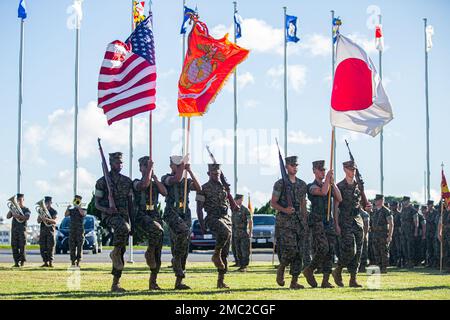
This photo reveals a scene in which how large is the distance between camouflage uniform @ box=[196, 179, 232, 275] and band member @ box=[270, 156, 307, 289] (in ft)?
2.83

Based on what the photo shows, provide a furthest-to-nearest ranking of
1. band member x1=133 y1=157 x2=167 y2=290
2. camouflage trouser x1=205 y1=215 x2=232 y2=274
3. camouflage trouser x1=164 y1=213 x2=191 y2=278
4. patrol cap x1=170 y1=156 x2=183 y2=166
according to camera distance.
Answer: camouflage trouser x1=205 y1=215 x2=232 y2=274 → patrol cap x1=170 y1=156 x2=183 y2=166 → camouflage trouser x1=164 y1=213 x2=191 y2=278 → band member x1=133 y1=157 x2=167 y2=290

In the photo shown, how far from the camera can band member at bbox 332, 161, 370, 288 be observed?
16219 mm

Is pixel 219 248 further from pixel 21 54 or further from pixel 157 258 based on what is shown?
pixel 21 54

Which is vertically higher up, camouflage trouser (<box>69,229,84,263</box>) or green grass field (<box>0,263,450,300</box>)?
camouflage trouser (<box>69,229,84,263</box>)

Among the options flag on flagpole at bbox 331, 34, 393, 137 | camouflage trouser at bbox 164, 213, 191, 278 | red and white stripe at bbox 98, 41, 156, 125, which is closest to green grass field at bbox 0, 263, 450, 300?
camouflage trouser at bbox 164, 213, 191, 278

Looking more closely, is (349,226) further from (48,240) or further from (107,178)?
(48,240)

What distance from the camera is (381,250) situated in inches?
956

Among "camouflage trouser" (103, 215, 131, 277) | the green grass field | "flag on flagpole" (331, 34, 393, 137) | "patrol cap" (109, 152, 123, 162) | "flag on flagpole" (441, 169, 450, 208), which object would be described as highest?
"flag on flagpole" (331, 34, 393, 137)

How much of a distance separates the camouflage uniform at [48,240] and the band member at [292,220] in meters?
11.6

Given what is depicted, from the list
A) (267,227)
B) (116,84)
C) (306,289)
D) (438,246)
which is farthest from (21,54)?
(306,289)

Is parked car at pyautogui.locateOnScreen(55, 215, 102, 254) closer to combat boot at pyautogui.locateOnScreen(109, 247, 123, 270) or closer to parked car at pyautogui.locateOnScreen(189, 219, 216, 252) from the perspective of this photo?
parked car at pyautogui.locateOnScreen(189, 219, 216, 252)

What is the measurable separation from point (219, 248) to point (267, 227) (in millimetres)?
23679

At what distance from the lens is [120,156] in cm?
1497
